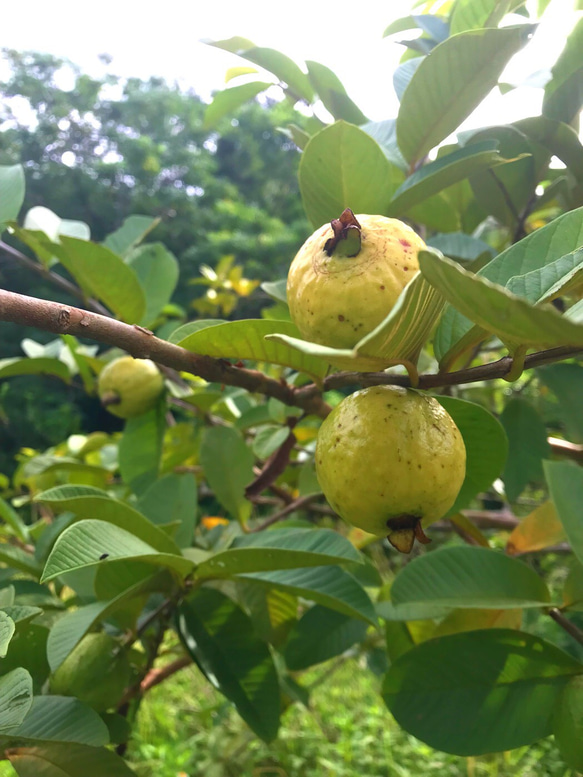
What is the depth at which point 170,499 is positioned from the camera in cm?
71

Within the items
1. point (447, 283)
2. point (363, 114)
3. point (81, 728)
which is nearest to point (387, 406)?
point (447, 283)

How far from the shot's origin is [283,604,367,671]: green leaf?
703 millimetres

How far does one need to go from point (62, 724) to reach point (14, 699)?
0.11 meters

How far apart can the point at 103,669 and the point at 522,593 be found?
0.42 m

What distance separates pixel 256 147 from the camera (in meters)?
10.2

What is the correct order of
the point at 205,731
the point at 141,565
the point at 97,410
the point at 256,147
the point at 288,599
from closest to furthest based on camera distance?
the point at 141,565
the point at 288,599
the point at 205,731
the point at 97,410
the point at 256,147

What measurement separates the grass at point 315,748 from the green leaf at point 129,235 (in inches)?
49.0

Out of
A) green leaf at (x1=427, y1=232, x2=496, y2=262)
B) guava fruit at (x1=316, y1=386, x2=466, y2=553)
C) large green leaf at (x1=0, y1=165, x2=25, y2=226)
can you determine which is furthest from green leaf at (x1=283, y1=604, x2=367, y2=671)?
large green leaf at (x1=0, y1=165, x2=25, y2=226)

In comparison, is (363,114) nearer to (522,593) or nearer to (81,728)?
(522,593)

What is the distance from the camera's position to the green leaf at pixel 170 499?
69 centimetres

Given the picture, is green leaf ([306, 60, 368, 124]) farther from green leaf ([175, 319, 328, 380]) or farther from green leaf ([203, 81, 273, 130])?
green leaf ([175, 319, 328, 380])

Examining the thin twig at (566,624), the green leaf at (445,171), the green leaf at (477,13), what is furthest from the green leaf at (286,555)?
the green leaf at (477,13)

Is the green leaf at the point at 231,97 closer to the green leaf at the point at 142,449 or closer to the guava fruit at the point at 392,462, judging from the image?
the green leaf at the point at 142,449

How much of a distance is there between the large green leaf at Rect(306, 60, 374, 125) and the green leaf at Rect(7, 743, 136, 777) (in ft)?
2.46
